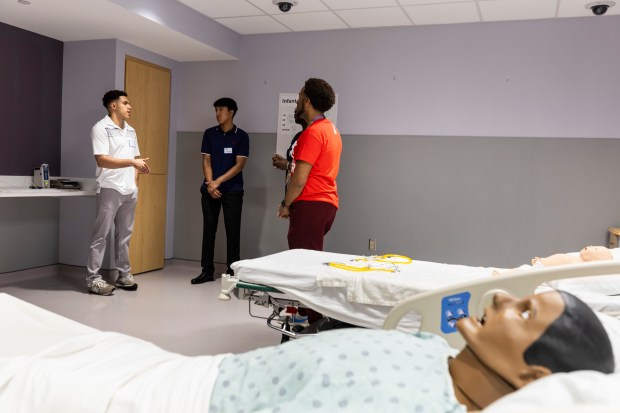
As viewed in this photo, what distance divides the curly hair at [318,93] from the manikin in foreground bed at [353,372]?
225 cm

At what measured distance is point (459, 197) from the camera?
4605 millimetres

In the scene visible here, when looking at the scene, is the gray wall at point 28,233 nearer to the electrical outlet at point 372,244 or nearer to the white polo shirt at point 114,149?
the white polo shirt at point 114,149

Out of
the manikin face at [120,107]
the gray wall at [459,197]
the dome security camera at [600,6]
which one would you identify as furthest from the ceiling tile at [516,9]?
the manikin face at [120,107]

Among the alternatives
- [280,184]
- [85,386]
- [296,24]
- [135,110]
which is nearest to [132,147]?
[135,110]

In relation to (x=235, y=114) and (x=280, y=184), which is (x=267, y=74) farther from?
(x=280, y=184)

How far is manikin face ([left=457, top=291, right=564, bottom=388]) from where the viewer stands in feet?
3.32

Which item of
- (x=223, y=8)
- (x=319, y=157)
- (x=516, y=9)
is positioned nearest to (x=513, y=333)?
(x=319, y=157)

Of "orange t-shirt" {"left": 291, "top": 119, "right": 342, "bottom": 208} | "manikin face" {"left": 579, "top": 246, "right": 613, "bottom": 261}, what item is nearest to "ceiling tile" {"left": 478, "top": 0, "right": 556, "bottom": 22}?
"orange t-shirt" {"left": 291, "top": 119, "right": 342, "bottom": 208}

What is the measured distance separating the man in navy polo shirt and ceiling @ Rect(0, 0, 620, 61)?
2.43 ft

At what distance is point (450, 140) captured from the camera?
4590 millimetres

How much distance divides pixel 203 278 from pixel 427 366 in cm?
392

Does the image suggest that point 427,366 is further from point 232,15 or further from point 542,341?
point 232,15

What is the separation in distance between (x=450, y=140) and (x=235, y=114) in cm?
210

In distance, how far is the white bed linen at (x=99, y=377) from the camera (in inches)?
42.6
